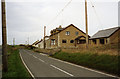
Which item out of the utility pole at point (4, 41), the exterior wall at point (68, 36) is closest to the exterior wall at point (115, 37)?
the exterior wall at point (68, 36)

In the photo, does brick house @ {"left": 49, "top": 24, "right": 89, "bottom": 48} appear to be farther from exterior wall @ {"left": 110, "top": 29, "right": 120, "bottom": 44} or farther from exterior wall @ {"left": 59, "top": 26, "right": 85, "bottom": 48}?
exterior wall @ {"left": 110, "top": 29, "right": 120, "bottom": 44}

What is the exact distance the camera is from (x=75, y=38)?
172ft

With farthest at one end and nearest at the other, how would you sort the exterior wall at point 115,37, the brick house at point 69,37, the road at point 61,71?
the brick house at point 69,37 → the exterior wall at point 115,37 → the road at point 61,71

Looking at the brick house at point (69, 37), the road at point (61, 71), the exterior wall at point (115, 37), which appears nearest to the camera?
the road at point (61, 71)

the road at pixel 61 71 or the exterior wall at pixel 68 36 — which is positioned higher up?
the exterior wall at pixel 68 36

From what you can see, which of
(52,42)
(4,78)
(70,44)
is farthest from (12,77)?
(52,42)

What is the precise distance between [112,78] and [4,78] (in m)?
6.50

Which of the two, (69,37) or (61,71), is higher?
(69,37)

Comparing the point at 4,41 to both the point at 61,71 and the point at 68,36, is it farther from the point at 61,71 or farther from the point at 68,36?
the point at 68,36

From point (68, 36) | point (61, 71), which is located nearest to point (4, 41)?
point (61, 71)

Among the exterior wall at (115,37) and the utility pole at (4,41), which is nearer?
the utility pole at (4,41)

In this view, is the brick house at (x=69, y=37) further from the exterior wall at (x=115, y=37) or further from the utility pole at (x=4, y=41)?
the utility pole at (x=4, y=41)

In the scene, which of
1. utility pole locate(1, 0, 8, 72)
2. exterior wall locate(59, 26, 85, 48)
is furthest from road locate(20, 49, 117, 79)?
exterior wall locate(59, 26, 85, 48)

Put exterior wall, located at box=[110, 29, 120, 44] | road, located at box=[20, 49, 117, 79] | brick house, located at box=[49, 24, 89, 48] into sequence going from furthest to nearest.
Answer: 1. brick house, located at box=[49, 24, 89, 48]
2. exterior wall, located at box=[110, 29, 120, 44]
3. road, located at box=[20, 49, 117, 79]
